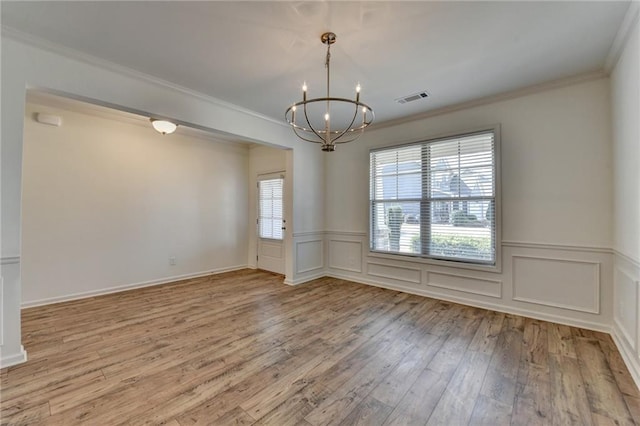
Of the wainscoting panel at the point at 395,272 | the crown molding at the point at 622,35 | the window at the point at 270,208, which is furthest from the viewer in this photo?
the window at the point at 270,208

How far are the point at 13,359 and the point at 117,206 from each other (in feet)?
8.59

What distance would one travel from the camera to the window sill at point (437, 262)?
3577 mm

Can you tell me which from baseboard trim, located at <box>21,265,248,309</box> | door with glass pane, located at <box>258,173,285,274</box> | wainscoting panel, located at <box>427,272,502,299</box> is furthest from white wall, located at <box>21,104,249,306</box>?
wainscoting panel, located at <box>427,272,502,299</box>

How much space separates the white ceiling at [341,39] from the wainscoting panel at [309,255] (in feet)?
9.01

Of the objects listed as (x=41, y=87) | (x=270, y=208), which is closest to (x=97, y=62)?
(x=41, y=87)

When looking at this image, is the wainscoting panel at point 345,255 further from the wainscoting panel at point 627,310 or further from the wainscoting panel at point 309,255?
the wainscoting panel at point 627,310

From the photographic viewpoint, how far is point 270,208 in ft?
19.4

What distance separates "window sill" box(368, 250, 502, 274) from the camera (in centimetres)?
358

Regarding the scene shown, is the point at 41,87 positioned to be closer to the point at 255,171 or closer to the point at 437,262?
the point at 255,171

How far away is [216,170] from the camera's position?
18.6 feet

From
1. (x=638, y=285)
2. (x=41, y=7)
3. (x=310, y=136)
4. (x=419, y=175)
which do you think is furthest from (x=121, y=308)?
(x=638, y=285)

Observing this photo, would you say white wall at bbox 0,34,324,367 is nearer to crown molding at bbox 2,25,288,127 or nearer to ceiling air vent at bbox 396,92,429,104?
crown molding at bbox 2,25,288,127

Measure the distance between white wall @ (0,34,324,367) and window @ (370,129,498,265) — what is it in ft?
8.93

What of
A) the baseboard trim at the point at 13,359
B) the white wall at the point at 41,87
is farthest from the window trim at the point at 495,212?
the baseboard trim at the point at 13,359
